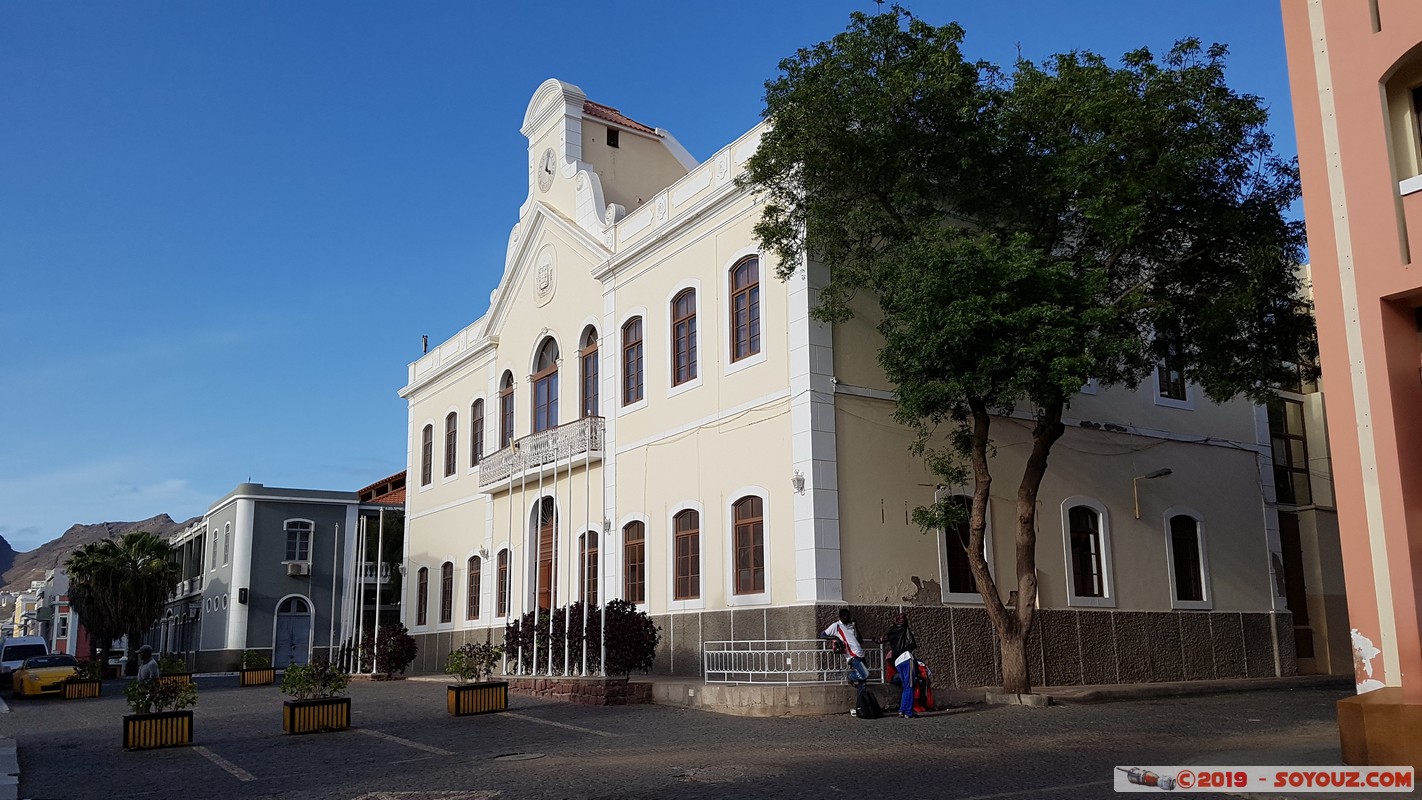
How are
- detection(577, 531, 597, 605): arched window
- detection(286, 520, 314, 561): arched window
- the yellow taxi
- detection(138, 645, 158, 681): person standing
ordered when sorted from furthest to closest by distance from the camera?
detection(286, 520, 314, 561): arched window → the yellow taxi → detection(577, 531, 597, 605): arched window → detection(138, 645, 158, 681): person standing

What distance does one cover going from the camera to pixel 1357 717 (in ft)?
27.2

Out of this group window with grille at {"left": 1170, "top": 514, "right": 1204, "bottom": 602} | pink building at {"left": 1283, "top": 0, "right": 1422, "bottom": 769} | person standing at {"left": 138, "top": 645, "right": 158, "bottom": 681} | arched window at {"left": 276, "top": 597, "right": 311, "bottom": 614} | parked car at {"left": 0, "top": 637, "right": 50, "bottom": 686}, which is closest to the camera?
pink building at {"left": 1283, "top": 0, "right": 1422, "bottom": 769}

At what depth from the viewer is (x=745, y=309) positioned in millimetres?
19531

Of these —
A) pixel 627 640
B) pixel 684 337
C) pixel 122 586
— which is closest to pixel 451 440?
pixel 684 337

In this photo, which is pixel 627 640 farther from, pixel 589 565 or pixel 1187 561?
pixel 1187 561

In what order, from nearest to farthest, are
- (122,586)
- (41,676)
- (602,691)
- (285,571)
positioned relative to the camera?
(602,691) < (41,676) < (122,586) < (285,571)

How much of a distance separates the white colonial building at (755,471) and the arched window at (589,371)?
0.22ft

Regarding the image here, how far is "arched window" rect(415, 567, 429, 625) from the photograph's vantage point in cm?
3084

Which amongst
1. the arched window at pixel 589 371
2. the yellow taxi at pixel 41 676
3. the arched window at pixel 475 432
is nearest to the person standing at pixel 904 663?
the arched window at pixel 589 371

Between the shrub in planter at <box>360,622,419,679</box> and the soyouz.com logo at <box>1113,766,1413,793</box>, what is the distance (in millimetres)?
21713

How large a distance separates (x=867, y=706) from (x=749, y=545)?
15.1 ft

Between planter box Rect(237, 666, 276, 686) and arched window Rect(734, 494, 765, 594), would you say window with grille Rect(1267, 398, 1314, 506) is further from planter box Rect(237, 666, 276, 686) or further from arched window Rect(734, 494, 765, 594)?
planter box Rect(237, 666, 276, 686)

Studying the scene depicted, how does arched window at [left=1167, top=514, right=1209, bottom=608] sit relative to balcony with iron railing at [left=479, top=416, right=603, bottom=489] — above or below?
below

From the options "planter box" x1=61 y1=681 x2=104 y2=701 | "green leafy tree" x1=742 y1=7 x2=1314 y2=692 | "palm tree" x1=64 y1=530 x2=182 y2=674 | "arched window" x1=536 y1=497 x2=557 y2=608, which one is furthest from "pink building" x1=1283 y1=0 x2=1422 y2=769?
"palm tree" x1=64 y1=530 x2=182 y2=674
